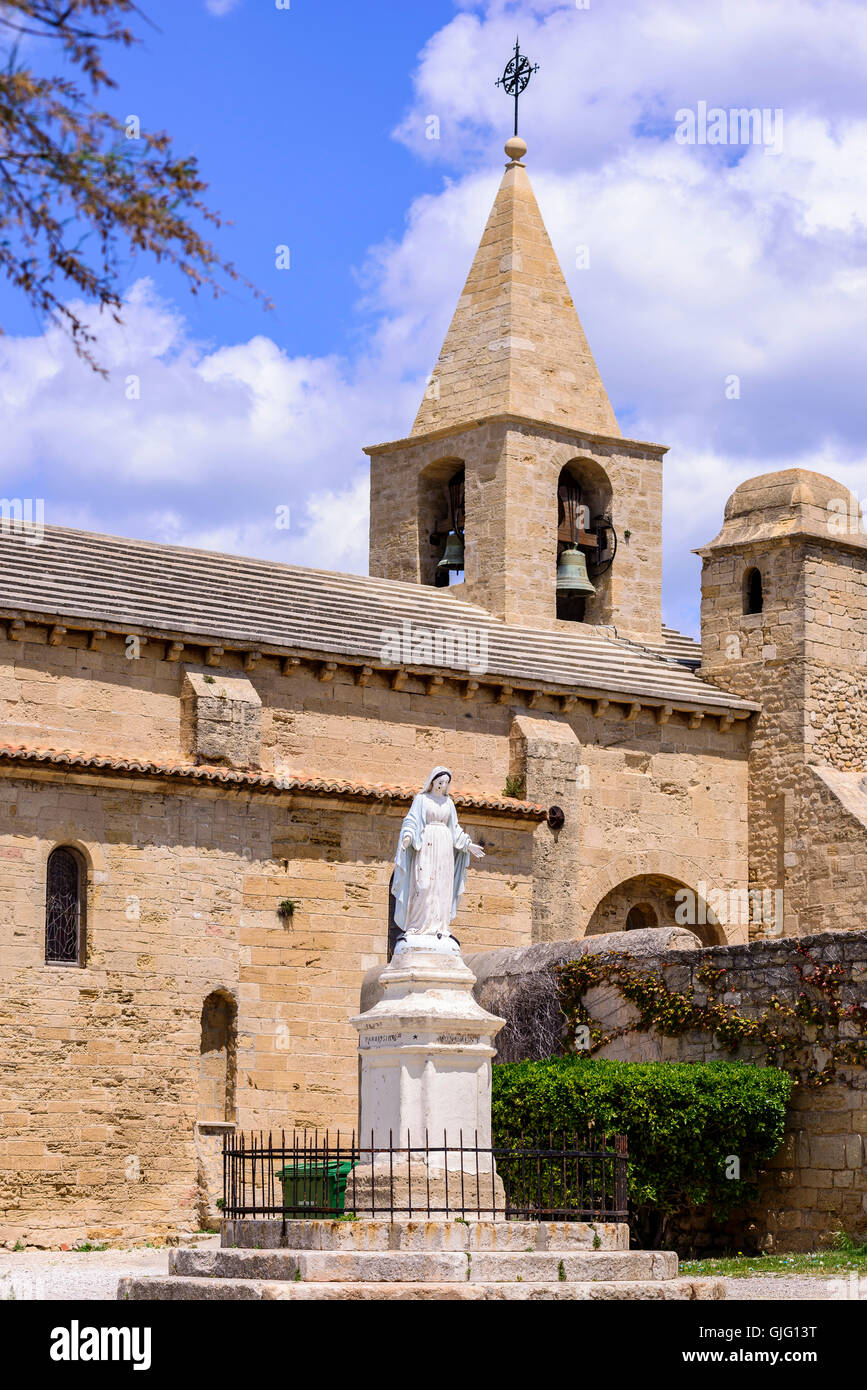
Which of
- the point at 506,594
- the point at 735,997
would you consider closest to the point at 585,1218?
the point at 735,997

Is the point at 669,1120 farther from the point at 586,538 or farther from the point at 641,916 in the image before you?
the point at 586,538

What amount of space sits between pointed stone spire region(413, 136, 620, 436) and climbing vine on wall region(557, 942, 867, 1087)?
11916 mm

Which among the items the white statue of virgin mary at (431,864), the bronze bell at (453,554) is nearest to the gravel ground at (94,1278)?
the white statue of virgin mary at (431,864)

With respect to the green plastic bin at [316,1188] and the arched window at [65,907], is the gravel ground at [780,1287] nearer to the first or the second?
the green plastic bin at [316,1188]

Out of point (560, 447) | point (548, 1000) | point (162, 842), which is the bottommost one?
point (548, 1000)

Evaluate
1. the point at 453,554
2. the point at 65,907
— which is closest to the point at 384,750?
the point at 65,907

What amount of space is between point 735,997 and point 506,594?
11245mm

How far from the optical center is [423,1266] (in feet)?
43.2

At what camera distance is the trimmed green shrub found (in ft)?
61.9

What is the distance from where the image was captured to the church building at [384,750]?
2219 centimetres

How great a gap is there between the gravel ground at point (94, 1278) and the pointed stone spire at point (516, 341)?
15.2 meters

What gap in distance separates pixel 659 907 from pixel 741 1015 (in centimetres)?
930

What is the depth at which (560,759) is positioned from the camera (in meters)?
27.7

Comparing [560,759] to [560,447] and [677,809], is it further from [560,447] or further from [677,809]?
[560,447]
